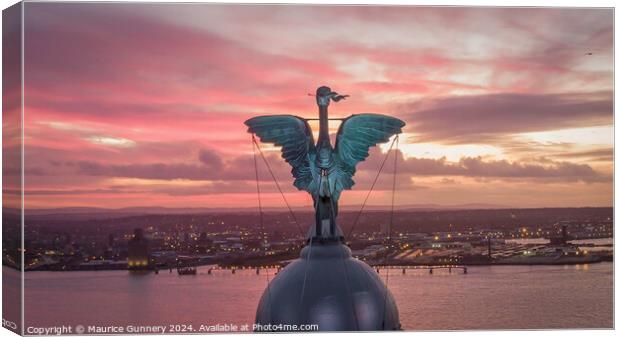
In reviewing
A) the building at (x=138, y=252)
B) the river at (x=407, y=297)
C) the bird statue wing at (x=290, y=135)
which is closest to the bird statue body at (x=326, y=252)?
the bird statue wing at (x=290, y=135)

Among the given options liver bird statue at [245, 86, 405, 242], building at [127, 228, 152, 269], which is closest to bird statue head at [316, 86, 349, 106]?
liver bird statue at [245, 86, 405, 242]

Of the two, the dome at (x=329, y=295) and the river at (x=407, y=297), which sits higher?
the dome at (x=329, y=295)

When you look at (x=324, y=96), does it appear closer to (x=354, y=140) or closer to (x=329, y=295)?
(x=354, y=140)

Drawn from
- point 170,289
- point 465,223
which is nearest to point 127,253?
point 170,289

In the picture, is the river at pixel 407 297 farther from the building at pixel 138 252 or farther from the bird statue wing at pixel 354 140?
the bird statue wing at pixel 354 140

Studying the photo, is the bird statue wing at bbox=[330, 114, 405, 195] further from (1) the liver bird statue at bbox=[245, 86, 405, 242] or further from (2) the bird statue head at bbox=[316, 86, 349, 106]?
(2) the bird statue head at bbox=[316, 86, 349, 106]

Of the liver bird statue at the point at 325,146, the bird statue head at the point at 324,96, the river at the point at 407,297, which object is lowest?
the river at the point at 407,297

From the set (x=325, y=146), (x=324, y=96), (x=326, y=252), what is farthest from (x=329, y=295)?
(x=324, y=96)

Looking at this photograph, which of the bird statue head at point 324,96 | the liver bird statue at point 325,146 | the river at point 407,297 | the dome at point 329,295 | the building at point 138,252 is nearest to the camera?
the dome at point 329,295
